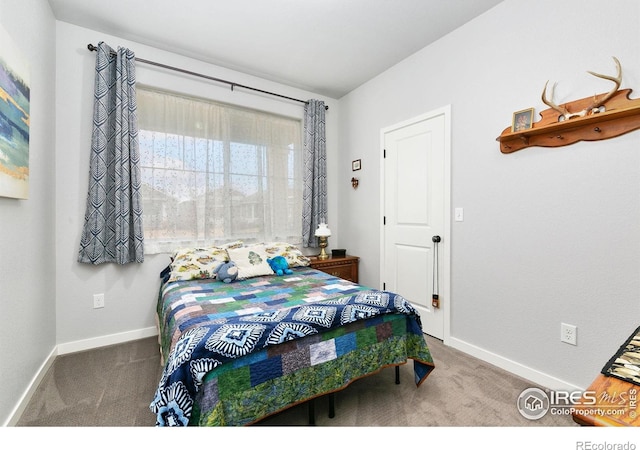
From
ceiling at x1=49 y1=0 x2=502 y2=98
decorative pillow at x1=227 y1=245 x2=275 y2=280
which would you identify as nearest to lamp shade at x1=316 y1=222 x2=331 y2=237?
decorative pillow at x1=227 y1=245 x2=275 y2=280

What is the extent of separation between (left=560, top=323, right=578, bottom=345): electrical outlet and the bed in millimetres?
891

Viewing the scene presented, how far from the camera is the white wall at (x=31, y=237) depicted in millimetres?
1516

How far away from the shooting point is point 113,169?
2477 mm

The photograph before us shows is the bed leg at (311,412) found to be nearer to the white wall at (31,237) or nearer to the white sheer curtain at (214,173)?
the white wall at (31,237)

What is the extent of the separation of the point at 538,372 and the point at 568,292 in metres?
0.59

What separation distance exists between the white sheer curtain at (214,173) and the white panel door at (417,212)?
1.10 m

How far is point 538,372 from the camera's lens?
6.48 ft

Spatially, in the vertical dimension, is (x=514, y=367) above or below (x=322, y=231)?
below

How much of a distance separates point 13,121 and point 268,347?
1728mm


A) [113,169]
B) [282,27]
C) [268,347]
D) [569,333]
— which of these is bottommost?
[569,333]

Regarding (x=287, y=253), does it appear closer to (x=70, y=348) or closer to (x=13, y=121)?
(x=70, y=348)

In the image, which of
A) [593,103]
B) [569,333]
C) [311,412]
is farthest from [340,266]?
[593,103]

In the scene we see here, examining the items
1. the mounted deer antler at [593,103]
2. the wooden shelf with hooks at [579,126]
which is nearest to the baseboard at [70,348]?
the wooden shelf with hooks at [579,126]

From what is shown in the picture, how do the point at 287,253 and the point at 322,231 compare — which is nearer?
the point at 287,253
